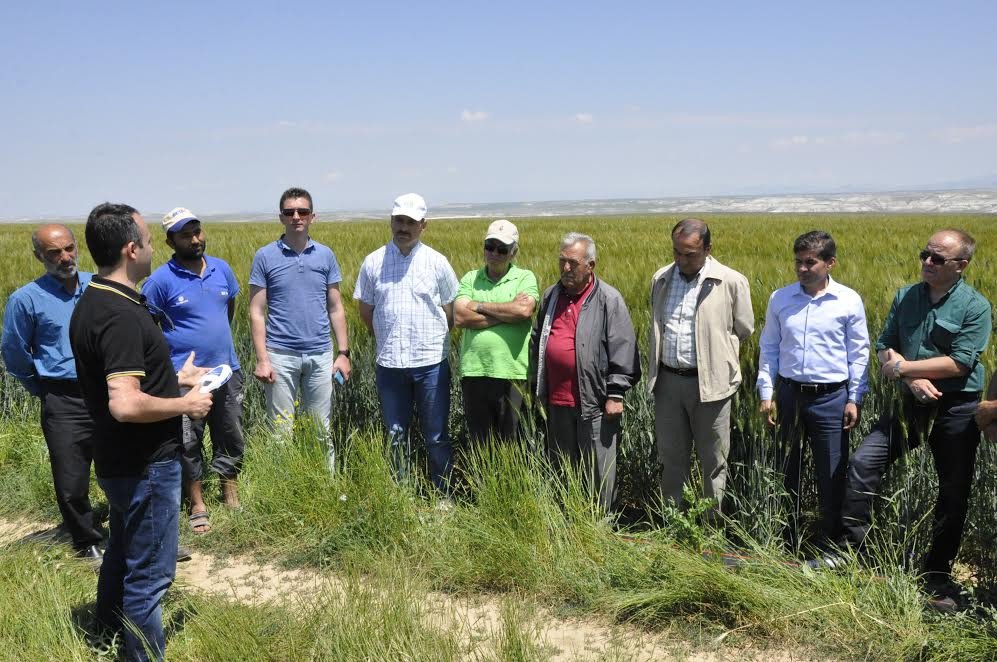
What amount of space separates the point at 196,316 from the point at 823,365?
346 centimetres

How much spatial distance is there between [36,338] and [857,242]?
12.5 metres

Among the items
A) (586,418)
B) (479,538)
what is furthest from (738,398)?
(479,538)

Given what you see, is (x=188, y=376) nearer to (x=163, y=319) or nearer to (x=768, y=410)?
(x=163, y=319)

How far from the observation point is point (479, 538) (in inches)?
155

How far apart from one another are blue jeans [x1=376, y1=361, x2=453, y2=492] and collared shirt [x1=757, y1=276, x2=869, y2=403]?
2.03 metres

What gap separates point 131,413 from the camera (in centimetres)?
267

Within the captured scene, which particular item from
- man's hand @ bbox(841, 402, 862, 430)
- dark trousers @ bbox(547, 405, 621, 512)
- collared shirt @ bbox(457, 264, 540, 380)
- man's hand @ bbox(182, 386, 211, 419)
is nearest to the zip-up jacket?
dark trousers @ bbox(547, 405, 621, 512)

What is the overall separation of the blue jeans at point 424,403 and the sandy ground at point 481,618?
106 centimetres

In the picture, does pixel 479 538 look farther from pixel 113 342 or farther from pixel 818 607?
pixel 113 342

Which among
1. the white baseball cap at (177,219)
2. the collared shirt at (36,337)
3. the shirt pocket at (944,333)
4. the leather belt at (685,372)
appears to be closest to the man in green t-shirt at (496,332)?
the leather belt at (685,372)

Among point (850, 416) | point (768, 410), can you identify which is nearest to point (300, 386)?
point (768, 410)

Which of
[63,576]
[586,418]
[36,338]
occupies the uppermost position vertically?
[36,338]

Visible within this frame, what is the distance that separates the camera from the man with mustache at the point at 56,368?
427 cm

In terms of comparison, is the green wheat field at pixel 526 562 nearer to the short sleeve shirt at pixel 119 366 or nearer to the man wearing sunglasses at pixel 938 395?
the man wearing sunglasses at pixel 938 395
